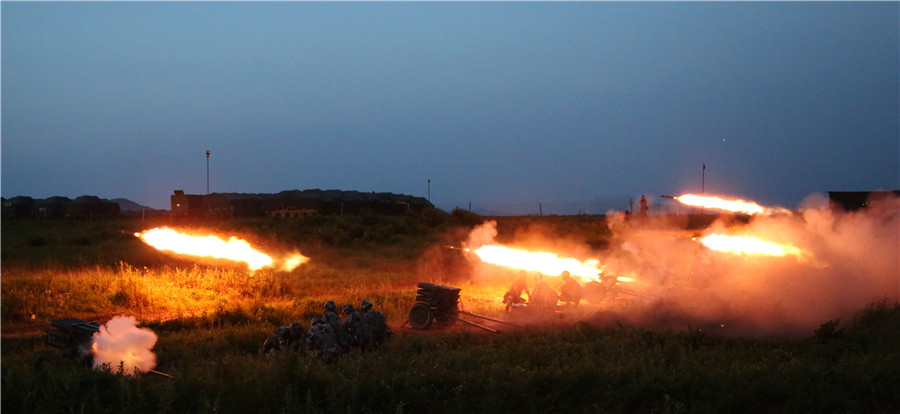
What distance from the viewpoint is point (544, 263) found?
22516 millimetres

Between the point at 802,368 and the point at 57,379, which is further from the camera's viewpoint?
the point at 802,368

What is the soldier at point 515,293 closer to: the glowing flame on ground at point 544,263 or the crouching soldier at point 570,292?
the crouching soldier at point 570,292

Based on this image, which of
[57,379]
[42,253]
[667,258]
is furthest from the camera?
[42,253]

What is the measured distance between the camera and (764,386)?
29.4 feet

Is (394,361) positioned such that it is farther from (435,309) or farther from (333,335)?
(435,309)

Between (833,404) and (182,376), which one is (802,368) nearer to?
(833,404)

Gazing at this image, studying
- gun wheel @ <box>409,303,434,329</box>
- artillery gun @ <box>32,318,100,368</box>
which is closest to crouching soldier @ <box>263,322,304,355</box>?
artillery gun @ <box>32,318,100,368</box>

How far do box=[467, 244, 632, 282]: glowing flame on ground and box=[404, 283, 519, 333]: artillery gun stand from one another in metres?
5.42

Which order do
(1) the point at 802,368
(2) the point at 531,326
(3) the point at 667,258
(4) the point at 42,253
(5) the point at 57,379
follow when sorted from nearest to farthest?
(5) the point at 57,379 < (1) the point at 802,368 < (2) the point at 531,326 < (3) the point at 667,258 < (4) the point at 42,253

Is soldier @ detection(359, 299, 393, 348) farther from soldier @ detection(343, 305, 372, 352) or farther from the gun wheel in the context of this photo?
the gun wheel

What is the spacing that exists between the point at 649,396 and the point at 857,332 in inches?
284

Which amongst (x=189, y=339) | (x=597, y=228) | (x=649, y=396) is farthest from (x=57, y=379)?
(x=597, y=228)

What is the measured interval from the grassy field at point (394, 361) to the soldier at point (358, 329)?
0.57 metres

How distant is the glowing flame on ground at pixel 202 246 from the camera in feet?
67.5
